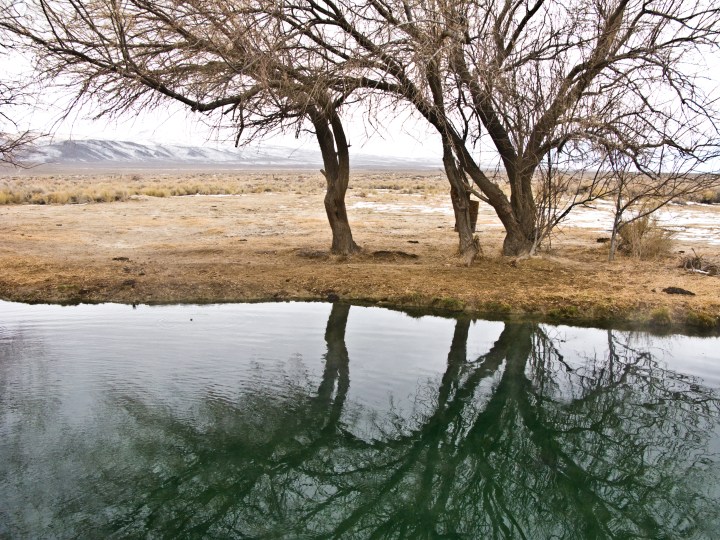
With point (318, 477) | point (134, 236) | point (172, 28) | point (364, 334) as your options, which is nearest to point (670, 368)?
point (364, 334)

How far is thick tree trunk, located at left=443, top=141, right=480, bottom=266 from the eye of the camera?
41.4 ft

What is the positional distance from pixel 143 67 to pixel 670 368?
9.03 m

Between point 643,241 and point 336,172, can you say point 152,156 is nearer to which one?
point 336,172

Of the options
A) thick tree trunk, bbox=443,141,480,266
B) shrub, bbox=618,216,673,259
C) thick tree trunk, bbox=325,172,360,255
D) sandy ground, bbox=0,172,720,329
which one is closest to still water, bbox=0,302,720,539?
sandy ground, bbox=0,172,720,329

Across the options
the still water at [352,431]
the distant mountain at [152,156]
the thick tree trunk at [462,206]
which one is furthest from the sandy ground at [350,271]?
the distant mountain at [152,156]

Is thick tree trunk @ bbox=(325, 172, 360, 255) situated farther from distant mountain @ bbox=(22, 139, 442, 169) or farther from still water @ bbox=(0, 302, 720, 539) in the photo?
distant mountain @ bbox=(22, 139, 442, 169)

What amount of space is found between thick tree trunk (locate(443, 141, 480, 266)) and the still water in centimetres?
357

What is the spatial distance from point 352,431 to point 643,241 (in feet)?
34.1

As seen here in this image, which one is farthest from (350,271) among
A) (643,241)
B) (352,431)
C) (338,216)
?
(643,241)

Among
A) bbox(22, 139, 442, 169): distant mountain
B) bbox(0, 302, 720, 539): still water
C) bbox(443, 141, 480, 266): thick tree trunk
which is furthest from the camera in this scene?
bbox(22, 139, 442, 169): distant mountain

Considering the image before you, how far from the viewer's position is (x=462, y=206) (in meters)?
12.9

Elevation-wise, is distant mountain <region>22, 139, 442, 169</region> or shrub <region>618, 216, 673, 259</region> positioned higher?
shrub <region>618, 216, 673, 259</region>

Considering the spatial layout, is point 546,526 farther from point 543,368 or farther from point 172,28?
point 172,28

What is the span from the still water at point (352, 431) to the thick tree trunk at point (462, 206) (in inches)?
141
